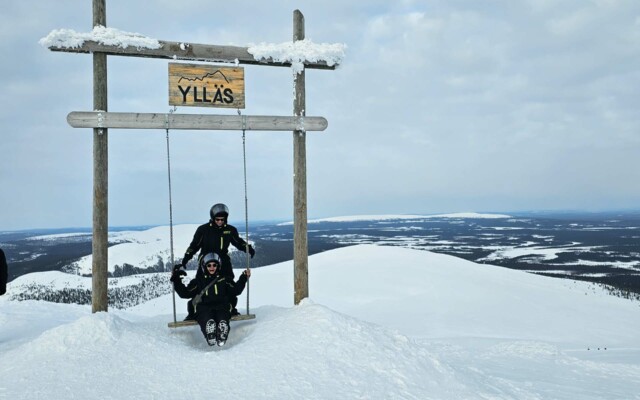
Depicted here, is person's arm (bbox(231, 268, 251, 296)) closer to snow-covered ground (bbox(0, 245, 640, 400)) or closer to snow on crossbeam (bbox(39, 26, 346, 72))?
snow-covered ground (bbox(0, 245, 640, 400))

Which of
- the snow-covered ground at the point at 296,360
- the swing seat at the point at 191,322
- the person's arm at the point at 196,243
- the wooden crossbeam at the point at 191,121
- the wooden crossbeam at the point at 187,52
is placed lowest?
the snow-covered ground at the point at 296,360

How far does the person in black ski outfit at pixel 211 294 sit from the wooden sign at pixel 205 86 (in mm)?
2648

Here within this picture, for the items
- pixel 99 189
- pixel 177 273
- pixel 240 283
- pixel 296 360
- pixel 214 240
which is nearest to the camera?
pixel 296 360

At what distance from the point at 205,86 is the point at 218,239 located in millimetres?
2652

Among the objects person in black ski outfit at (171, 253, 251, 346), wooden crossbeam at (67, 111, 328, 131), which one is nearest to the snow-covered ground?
person in black ski outfit at (171, 253, 251, 346)

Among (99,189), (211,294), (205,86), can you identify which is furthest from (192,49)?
(211,294)

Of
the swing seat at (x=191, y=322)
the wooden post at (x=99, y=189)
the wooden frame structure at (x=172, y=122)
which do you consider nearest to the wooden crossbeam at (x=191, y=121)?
the wooden frame structure at (x=172, y=122)

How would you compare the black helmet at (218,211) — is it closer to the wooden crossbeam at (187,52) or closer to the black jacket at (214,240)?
the black jacket at (214,240)

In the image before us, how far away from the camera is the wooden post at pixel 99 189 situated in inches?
276

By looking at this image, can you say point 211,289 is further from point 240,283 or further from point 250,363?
point 250,363

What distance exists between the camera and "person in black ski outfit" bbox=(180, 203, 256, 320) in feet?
23.9

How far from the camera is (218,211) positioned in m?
7.25

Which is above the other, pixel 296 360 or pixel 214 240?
pixel 214 240

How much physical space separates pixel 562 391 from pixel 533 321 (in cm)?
896
